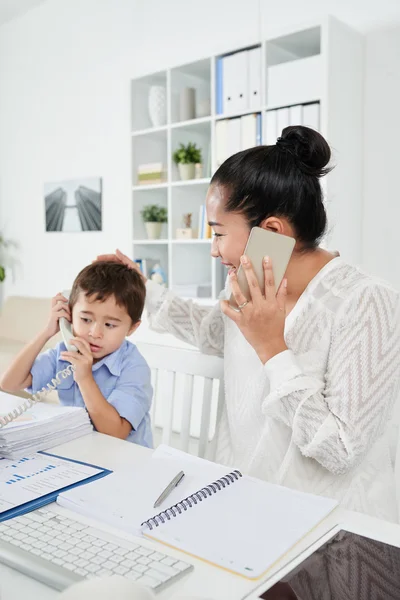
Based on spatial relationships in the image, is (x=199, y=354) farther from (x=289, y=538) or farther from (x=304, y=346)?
(x=289, y=538)

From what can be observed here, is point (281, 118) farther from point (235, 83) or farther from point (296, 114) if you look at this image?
point (235, 83)

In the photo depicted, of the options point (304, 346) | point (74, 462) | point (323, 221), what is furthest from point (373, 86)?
point (74, 462)

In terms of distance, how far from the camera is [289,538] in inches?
30.0

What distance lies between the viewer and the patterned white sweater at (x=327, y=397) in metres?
1.09

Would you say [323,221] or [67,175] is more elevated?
[67,175]

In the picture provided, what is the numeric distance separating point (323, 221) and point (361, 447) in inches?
19.9

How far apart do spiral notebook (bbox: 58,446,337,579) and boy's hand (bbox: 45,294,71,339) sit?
586 mm

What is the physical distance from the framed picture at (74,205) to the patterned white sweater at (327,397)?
3100 mm

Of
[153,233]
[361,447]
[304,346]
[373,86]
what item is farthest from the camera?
[153,233]

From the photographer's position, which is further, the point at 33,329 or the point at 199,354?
the point at 33,329

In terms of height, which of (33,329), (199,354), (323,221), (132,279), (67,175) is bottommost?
(33,329)

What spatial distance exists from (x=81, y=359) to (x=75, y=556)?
2.22 feet

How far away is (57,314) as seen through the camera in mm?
1457

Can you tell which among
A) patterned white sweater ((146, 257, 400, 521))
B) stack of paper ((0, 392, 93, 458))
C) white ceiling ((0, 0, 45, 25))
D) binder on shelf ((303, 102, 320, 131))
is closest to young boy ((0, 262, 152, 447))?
stack of paper ((0, 392, 93, 458))
